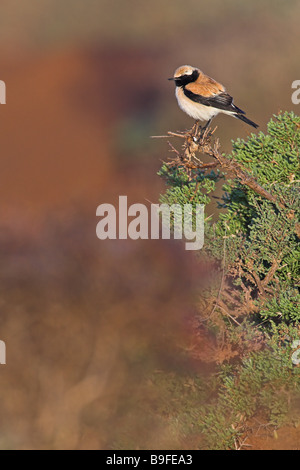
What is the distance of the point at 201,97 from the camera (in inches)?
377

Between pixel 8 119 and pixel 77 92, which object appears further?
pixel 77 92

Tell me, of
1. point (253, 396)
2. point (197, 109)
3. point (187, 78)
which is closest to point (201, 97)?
point (197, 109)

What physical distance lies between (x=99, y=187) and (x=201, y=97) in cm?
1545

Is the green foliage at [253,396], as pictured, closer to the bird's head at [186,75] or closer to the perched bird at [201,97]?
the perched bird at [201,97]

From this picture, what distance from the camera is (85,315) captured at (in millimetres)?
8086

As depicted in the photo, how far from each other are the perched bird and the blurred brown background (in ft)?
5.89

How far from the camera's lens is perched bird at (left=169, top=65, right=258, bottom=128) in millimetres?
9531

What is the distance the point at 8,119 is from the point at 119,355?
79.9ft

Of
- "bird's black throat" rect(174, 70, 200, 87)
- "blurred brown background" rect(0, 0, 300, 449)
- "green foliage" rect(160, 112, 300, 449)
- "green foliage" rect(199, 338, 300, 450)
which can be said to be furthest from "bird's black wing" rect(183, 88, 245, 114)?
"green foliage" rect(199, 338, 300, 450)

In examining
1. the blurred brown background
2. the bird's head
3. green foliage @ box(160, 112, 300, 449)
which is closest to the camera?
green foliage @ box(160, 112, 300, 449)

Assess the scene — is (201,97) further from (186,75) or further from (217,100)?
(186,75)

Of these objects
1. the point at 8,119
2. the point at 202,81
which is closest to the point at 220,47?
the point at 8,119

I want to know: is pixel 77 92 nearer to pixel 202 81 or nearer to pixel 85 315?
pixel 202 81

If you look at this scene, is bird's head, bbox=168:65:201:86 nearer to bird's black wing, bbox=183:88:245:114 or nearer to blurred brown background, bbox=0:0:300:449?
bird's black wing, bbox=183:88:245:114
